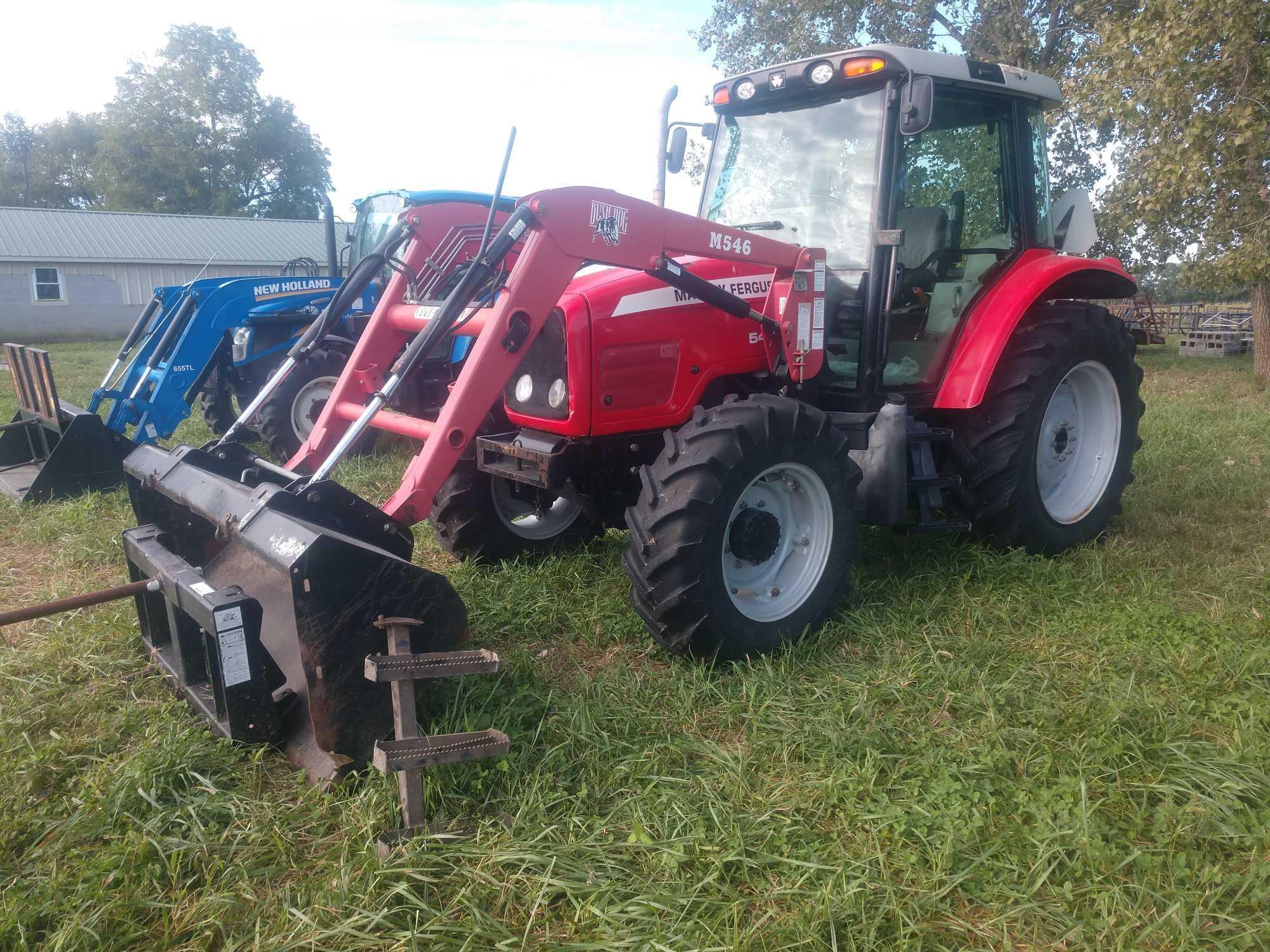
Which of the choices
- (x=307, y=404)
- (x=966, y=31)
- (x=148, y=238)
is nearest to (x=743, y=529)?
(x=307, y=404)

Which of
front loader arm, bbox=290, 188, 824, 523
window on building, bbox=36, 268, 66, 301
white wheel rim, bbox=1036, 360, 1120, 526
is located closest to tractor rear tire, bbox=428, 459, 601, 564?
front loader arm, bbox=290, 188, 824, 523

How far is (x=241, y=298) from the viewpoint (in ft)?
24.3

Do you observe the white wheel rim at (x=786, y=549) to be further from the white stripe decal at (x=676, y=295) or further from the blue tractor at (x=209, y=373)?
the blue tractor at (x=209, y=373)

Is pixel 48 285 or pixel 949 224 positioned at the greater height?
pixel 949 224

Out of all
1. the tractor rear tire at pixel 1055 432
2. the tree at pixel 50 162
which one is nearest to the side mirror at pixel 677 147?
the tractor rear tire at pixel 1055 432

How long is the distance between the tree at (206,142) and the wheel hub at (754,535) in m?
46.4

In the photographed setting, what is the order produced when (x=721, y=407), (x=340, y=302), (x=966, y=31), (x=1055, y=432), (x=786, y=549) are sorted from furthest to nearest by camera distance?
(x=966, y=31)
(x=1055, y=432)
(x=340, y=302)
(x=786, y=549)
(x=721, y=407)

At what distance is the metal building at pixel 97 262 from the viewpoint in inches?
973

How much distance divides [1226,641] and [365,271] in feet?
12.4

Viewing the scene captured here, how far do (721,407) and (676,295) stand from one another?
20.3 inches

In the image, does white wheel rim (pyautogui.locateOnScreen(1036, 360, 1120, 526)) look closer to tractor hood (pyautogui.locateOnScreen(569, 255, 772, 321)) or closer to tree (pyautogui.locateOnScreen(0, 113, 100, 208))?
tractor hood (pyautogui.locateOnScreen(569, 255, 772, 321))

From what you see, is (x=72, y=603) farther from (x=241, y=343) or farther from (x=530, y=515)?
(x=241, y=343)

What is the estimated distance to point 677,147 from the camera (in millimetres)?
4312

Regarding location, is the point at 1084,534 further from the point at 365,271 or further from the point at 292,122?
the point at 292,122
